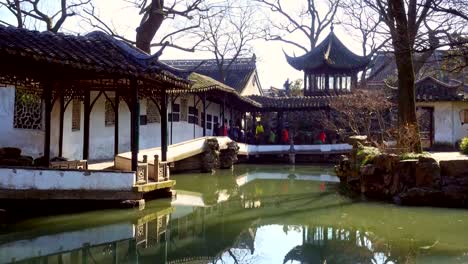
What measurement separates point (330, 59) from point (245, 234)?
24.4 meters

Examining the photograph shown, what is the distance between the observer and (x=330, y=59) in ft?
102

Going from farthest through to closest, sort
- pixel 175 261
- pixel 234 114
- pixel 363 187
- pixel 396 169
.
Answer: pixel 234 114 < pixel 363 187 < pixel 396 169 < pixel 175 261

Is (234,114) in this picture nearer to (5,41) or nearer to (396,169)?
(396,169)

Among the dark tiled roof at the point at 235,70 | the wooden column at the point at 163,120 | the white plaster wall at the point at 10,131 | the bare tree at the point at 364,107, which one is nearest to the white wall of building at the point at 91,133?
the white plaster wall at the point at 10,131

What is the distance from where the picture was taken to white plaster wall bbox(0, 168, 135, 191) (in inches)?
344

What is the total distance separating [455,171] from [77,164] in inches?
324

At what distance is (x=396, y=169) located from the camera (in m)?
11.8

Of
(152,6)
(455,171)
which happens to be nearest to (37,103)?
(152,6)

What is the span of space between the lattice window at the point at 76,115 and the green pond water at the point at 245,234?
5.33 m

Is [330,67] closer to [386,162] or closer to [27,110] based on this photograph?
[386,162]

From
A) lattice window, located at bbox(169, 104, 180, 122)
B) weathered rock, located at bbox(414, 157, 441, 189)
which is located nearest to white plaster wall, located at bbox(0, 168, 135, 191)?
weathered rock, located at bbox(414, 157, 441, 189)

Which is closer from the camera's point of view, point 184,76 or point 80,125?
point 184,76

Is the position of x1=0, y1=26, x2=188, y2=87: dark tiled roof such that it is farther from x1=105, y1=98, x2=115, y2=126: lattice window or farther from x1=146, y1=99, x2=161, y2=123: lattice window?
x1=146, y1=99, x2=161, y2=123: lattice window

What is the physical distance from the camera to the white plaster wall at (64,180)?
8.75 metres
